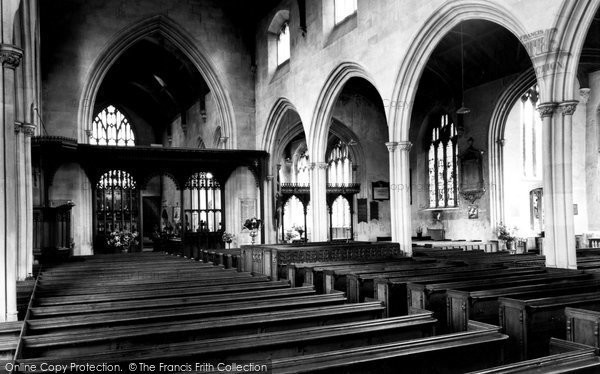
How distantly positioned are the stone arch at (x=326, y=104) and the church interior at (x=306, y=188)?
0.06m

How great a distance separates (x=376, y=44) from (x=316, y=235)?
20.7 ft

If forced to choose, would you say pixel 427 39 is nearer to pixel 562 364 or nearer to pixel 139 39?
pixel 562 364

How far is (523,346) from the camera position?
15.4ft

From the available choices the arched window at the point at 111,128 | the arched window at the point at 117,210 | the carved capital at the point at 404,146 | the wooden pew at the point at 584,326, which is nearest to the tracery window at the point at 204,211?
the arched window at the point at 117,210

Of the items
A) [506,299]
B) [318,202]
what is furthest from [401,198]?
[506,299]

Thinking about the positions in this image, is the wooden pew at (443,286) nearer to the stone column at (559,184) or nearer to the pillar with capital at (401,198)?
the stone column at (559,184)

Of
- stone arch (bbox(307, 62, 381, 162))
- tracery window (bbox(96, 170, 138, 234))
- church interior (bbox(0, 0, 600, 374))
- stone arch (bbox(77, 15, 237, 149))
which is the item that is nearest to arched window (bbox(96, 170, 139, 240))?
tracery window (bbox(96, 170, 138, 234))

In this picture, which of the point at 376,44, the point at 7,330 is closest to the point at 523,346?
the point at 7,330

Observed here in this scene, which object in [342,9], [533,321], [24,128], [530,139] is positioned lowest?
[533,321]

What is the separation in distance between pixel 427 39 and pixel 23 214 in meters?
8.94

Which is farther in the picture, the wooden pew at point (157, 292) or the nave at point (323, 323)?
the wooden pew at point (157, 292)

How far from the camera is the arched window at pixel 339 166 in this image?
25656 mm

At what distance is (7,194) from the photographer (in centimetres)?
584

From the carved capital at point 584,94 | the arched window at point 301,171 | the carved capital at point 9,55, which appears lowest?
the carved capital at point 9,55
